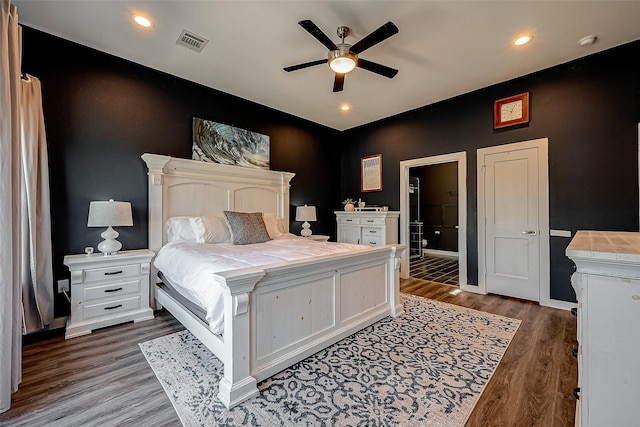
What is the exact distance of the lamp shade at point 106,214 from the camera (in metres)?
2.56

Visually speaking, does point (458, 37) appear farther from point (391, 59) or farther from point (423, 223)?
point (423, 223)

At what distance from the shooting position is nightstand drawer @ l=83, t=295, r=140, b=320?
2525 mm

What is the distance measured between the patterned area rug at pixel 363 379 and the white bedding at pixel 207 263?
447mm

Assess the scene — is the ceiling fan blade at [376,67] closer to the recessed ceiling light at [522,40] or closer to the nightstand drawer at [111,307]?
the recessed ceiling light at [522,40]

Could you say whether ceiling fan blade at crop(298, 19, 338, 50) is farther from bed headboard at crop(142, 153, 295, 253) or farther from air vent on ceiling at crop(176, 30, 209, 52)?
bed headboard at crop(142, 153, 295, 253)

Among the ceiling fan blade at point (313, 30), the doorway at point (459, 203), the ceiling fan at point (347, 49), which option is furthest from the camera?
the doorway at point (459, 203)

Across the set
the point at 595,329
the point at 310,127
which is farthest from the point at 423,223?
the point at 595,329

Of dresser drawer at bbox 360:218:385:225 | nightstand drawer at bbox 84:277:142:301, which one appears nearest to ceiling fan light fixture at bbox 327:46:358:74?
dresser drawer at bbox 360:218:385:225

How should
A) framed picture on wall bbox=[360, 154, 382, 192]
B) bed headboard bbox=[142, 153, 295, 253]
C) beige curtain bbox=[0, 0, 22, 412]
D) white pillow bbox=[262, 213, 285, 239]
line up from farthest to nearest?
framed picture on wall bbox=[360, 154, 382, 192], white pillow bbox=[262, 213, 285, 239], bed headboard bbox=[142, 153, 295, 253], beige curtain bbox=[0, 0, 22, 412]

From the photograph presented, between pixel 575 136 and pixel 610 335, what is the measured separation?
3.22m

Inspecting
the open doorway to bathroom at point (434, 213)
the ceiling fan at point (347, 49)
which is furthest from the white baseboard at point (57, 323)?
the open doorway to bathroom at point (434, 213)

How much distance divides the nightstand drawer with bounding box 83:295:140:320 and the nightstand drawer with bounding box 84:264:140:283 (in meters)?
0.24

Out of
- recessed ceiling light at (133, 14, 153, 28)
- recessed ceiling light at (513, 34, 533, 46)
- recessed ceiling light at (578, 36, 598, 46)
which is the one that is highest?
recessed ceiling light at (133, 14, 153, 28)

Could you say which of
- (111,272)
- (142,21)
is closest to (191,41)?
(142,21)
